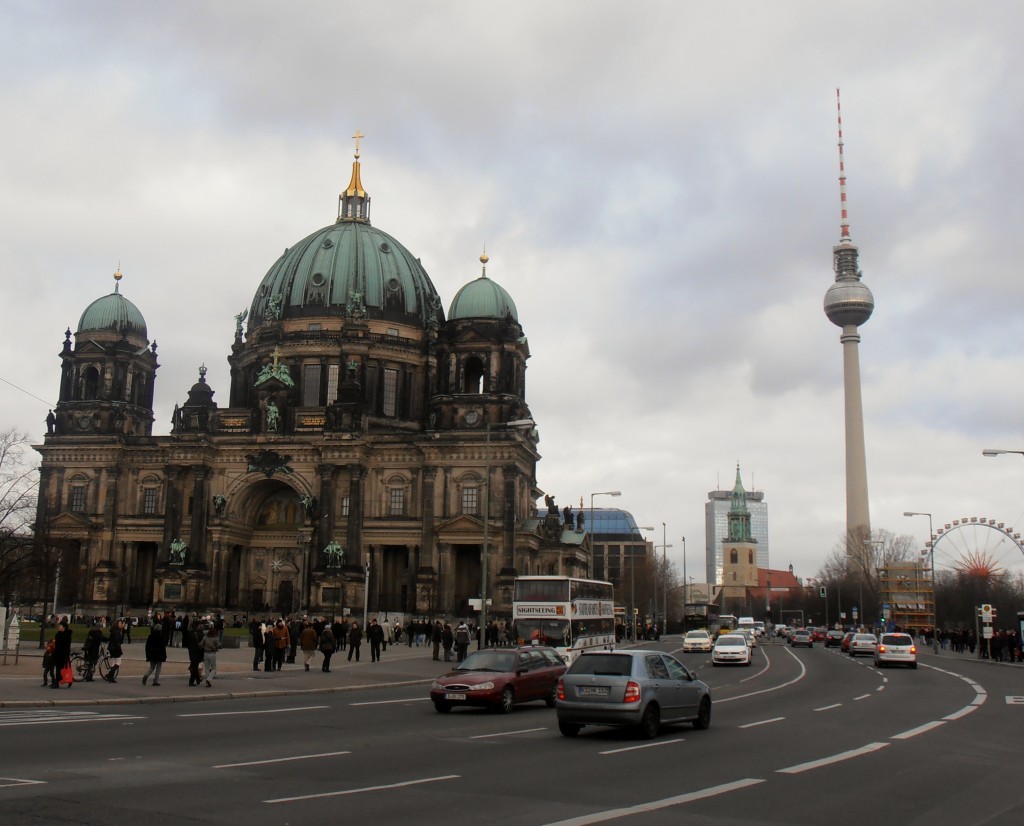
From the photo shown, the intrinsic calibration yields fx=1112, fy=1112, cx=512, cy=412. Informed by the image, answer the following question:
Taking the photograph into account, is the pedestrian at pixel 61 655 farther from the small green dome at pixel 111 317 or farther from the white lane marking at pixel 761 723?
the small green dome at pixel 111 317

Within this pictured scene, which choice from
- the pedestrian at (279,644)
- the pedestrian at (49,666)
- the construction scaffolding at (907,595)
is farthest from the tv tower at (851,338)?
the pedestrian at (49,666)

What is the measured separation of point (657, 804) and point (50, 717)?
1438cm

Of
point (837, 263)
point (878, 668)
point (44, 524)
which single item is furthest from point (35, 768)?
point (837, 263)

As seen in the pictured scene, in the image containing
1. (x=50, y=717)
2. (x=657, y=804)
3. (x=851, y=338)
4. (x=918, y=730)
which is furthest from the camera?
(x=851, y=338)

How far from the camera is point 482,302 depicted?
8625 cm

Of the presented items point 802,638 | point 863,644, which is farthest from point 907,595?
point 863,644

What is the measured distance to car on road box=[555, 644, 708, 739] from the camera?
A: 1944cm

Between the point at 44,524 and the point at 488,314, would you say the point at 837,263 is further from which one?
the point at 44,524

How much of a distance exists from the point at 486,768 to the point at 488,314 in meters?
71.1

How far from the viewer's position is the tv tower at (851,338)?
164 m

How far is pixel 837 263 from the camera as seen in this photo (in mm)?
179625

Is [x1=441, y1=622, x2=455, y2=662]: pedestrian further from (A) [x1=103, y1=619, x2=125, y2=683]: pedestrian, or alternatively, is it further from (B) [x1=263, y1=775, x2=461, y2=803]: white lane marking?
(B) [x1=263, y1=775, x2=461, y2=803]: white lane marking

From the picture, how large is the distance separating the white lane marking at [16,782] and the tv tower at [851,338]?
145 m

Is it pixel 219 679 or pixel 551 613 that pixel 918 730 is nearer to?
pixel 219 679
